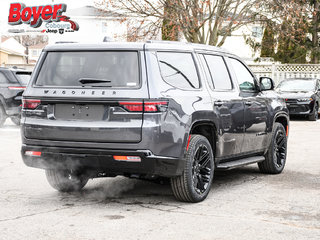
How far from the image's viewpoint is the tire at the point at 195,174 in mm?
6355

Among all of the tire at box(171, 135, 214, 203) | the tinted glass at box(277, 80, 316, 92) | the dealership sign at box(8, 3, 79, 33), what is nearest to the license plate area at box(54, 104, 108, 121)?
the tire at box(171, 135, 214, 203)

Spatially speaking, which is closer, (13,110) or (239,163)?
(239,163)

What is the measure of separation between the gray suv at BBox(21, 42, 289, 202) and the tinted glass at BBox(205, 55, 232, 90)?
8 centimetres

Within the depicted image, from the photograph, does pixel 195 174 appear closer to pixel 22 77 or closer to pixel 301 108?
pixel 22 77

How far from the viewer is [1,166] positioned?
9.50 meters

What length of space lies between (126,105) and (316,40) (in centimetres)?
3041

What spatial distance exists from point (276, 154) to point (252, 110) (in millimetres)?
1260

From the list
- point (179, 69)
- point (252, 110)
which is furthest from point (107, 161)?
point (252, 110)

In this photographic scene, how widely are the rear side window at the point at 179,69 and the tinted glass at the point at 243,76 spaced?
1.27 m

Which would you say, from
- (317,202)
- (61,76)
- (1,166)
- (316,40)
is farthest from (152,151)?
(316,40)

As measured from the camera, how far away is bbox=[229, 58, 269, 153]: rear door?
25.8ft

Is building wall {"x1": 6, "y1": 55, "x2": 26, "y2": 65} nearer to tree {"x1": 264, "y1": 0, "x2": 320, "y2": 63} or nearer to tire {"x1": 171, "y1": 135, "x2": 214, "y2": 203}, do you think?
tree {"x1": 264, "y1": 0, "x2": 320, "y2": 63}

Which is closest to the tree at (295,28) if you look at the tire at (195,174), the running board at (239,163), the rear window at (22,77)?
the rear window at (22,77)

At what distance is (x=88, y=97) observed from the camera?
6082 mm
